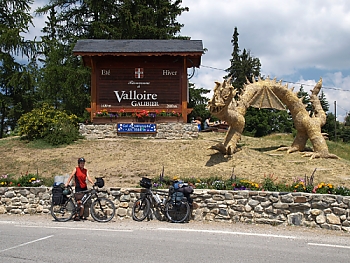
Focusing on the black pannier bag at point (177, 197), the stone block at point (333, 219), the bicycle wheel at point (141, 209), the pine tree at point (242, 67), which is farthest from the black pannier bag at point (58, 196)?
the pine tree at point (242, 67)

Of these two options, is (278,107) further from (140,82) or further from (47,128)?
(47,128)

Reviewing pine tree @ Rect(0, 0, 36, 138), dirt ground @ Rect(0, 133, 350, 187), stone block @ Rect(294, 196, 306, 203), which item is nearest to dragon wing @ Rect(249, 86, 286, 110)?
dirt ground @ Rect(0, 133, 350, 187)

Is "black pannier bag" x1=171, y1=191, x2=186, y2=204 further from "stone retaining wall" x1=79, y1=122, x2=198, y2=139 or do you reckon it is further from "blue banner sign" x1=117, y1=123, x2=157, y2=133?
"blue banner sign" x1=117, y1=123, x2=157, y2=133

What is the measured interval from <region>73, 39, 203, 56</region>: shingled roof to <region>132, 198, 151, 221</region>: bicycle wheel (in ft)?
44.2

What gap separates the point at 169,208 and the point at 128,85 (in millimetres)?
13961

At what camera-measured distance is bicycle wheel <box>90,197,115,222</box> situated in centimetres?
942

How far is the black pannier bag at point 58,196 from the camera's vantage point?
9477 millimetres

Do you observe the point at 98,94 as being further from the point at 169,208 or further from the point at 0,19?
the point at 0,19

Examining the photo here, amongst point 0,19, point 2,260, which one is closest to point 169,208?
point 2,260

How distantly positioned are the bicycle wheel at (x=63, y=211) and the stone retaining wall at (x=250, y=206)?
2.57 ft

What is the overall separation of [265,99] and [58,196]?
1159 cm

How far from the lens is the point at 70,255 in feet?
20.2

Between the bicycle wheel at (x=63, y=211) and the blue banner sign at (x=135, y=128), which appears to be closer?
the bicycle wheel at (x=63, y=211)

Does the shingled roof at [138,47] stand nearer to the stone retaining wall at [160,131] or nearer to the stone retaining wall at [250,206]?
the stone retaining wall at [160,131]
